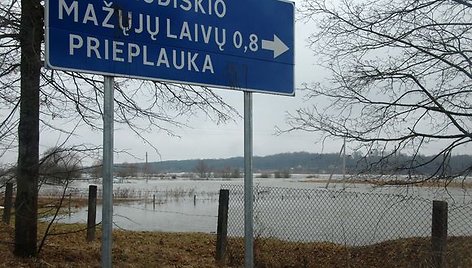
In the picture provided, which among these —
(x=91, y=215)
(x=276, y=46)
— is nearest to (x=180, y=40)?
(x=276, y=46)

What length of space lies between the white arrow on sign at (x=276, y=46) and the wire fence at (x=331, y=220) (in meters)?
5.04

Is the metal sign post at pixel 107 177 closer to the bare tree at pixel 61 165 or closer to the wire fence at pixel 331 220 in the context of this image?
Result: the bare tree at pixel 61 165

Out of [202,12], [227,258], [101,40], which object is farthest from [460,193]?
[101,40]

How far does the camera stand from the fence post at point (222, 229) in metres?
8.04

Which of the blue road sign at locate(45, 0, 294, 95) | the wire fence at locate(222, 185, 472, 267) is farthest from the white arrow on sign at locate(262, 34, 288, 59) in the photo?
the wire fence at locate(222, 185, 472, 267)

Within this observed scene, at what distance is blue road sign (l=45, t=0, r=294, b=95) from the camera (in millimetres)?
2566

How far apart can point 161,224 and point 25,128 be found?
1139 cm

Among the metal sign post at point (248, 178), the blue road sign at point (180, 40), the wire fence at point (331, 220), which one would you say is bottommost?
the wire fence at point (331, 220)

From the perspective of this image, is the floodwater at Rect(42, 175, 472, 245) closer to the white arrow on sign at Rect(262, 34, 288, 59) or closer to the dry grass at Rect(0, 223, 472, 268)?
the dry grass at Rect(0, 223, 472, 268)

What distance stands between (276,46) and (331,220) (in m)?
12.2

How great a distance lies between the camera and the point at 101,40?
2650 mm

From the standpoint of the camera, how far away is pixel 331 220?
1485 centimetres

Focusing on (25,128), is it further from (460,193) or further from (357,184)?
(460,193)

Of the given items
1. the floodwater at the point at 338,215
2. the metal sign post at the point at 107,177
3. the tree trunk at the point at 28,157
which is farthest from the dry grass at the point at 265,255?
the metal sign post at the point at 107,177
